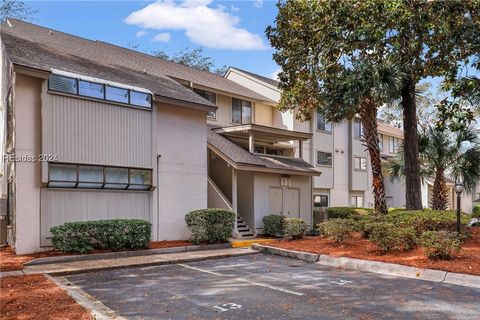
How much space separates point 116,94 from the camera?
Result: 1440 cm

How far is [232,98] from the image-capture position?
24.1 meters

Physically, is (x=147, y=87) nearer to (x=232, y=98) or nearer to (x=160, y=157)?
(x=160, y=157)

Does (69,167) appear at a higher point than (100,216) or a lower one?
higher

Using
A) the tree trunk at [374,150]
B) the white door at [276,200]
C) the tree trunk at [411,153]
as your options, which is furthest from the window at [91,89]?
the tree trunk at [411,153]

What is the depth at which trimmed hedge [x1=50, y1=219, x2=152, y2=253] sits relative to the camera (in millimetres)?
11984

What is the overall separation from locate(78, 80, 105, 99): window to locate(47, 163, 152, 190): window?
229 centimetres

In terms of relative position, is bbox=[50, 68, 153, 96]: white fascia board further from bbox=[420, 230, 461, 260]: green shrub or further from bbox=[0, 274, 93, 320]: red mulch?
bbox=[420, 230, 461, 260]: green shrub

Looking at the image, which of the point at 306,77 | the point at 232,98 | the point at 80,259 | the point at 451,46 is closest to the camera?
the point at 80,259

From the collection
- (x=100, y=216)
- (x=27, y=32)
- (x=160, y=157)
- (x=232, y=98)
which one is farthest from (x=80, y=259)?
(x=232, y=98)

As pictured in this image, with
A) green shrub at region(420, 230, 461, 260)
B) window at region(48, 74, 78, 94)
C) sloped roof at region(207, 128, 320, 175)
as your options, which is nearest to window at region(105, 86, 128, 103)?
window at region(48, 74, 78, 94)

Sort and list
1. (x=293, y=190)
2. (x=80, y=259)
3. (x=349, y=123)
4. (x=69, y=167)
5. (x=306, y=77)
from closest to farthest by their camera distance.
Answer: (x=80, y=259) → (x=69, y=167) → (x=306, y=77) → (x=293, y=190) → (x=349, y=123)

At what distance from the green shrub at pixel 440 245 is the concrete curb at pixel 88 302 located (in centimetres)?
837

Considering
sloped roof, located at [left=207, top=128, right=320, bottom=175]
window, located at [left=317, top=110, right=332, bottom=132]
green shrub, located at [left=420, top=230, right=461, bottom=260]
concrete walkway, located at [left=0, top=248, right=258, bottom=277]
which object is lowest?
concrete walkway, located at [left=0, top=248, right=258, bottom=277]

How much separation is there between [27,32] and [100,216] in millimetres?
9574
